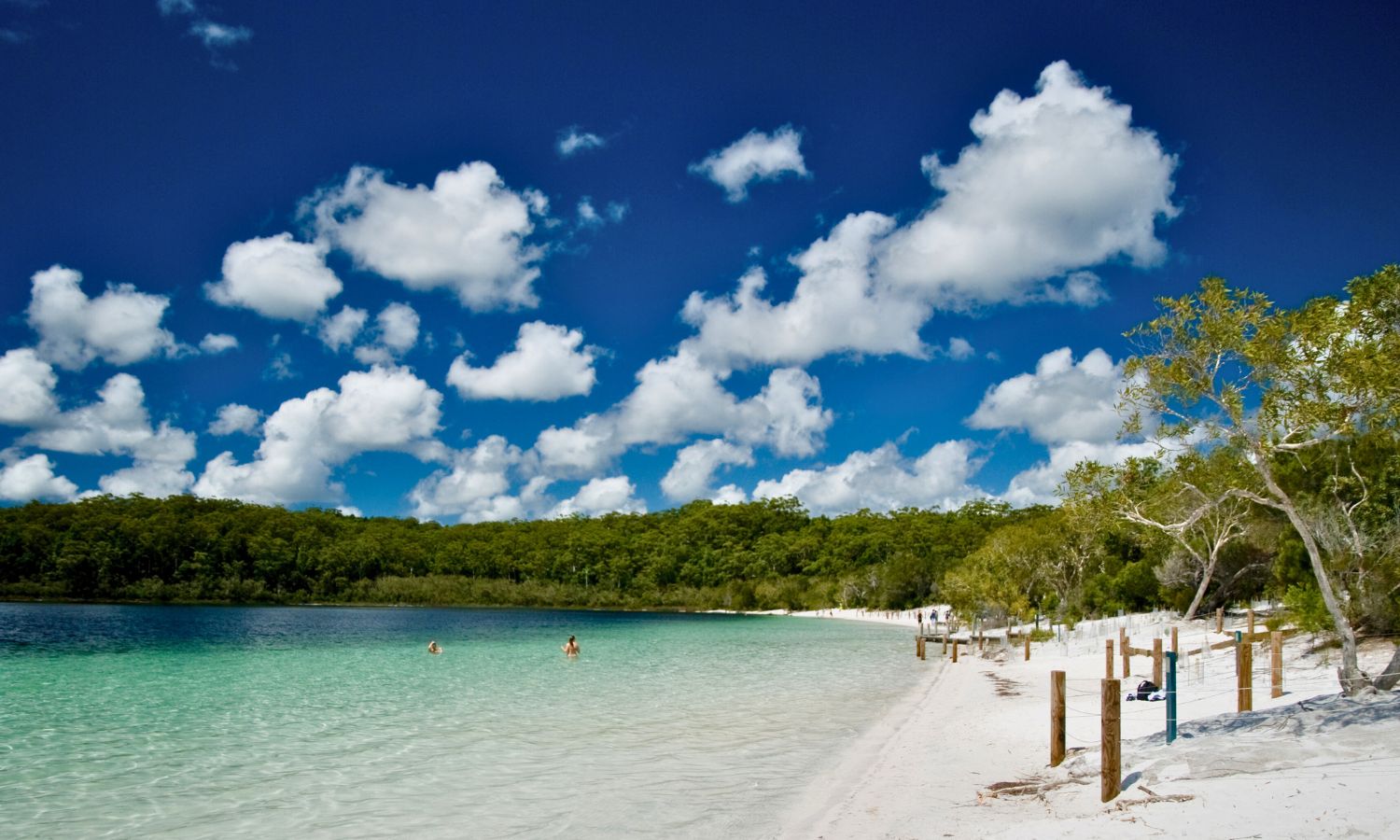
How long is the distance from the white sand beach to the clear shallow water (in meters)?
1.43

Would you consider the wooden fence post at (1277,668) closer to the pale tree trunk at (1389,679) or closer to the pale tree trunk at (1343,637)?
the pale tree trunk at (1343,637)

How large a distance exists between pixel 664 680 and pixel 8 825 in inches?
906

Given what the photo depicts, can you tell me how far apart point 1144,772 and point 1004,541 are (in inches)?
2334

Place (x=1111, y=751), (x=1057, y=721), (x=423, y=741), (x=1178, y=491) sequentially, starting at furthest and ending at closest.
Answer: (x=1178, y=491) < (x=423, y=741) < (x=1057, y=721) < (x=1111, y=751)

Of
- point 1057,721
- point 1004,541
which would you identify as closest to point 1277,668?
point 1057,721

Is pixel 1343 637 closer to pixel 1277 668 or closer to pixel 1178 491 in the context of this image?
pixel 1277 668

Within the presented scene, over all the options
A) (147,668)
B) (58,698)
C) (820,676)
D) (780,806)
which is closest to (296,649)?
(147,668)

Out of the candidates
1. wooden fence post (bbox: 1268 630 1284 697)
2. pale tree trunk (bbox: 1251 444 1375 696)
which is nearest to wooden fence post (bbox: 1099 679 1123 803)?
pale tree trunk (bbox: 1251 444 1375 696)

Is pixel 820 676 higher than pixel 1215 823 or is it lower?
lower

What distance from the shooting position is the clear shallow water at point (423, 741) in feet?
43.0

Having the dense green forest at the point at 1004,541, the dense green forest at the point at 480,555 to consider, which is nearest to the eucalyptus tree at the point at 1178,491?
the dense green forest at the point at 1004,541

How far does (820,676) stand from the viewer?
34.4 meters

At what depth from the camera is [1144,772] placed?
11180 millimetres

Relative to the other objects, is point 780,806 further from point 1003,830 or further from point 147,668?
point 147,668
